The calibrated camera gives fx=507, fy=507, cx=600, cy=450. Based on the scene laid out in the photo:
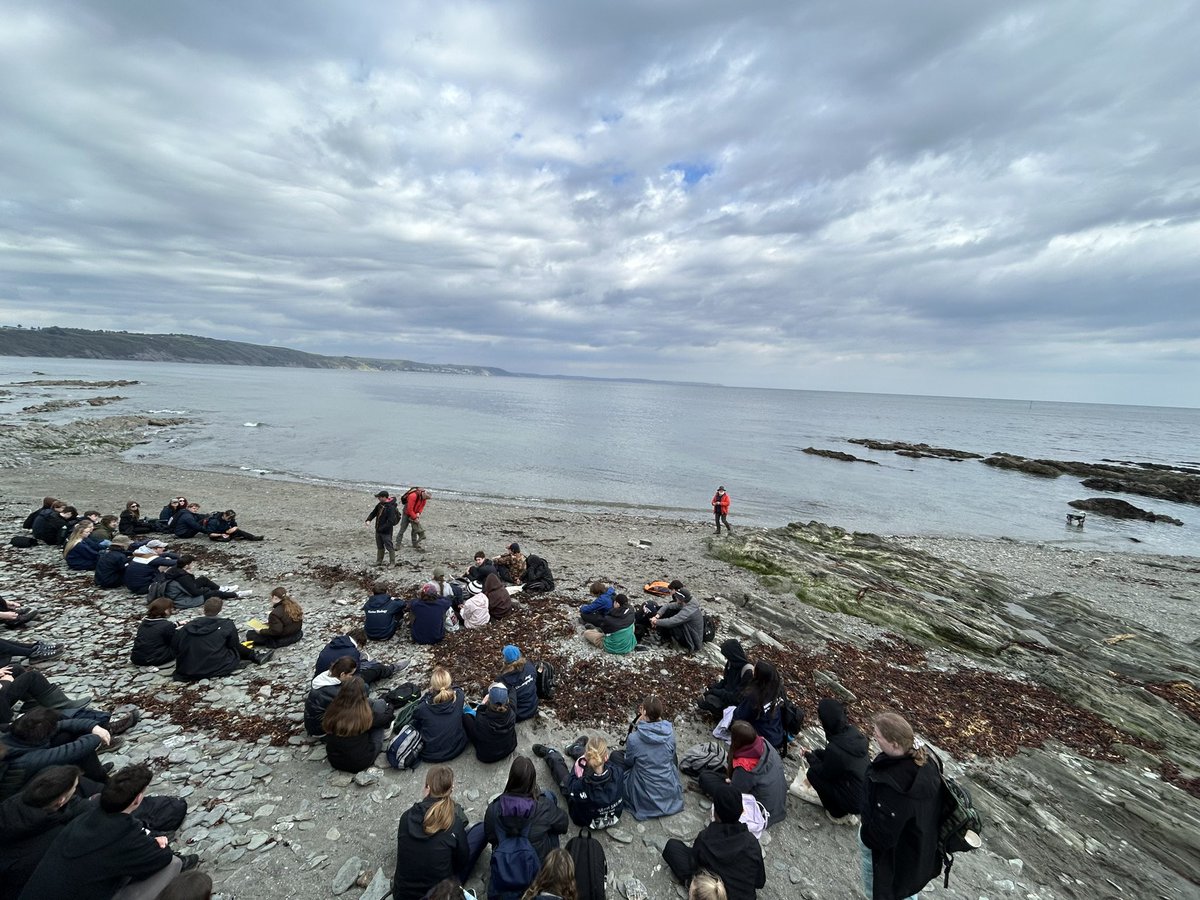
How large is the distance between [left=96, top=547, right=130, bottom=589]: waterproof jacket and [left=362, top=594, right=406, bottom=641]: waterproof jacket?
23.1ft

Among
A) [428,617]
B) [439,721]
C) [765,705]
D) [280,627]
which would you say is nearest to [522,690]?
[439,721]

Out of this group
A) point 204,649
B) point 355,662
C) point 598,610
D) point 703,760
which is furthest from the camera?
→ point 598,610

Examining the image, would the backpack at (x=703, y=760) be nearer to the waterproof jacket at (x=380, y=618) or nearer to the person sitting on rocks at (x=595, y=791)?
the person sitting on rocks at (x=595, y=791)

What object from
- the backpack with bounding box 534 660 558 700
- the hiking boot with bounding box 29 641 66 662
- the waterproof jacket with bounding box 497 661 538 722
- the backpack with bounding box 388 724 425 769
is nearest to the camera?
the backpack with bounding box 388 724 425 769

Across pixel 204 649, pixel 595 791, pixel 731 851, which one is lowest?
pixel 204 649

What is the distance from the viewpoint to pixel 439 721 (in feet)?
24.3

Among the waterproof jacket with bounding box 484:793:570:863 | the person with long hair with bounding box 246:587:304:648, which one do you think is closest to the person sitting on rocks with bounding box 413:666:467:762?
the waterproof jacket with bounding box 484:793:570:863

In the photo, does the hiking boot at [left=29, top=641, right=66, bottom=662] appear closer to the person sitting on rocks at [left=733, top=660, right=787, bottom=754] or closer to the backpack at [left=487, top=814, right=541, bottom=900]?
the backpack at [left=487, top=814, right=541, bottom=900]

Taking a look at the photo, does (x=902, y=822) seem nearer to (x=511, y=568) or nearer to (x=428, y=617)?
(x=428, y=617)

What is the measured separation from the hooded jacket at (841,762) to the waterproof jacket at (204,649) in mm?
10163

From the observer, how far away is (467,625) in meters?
12.2

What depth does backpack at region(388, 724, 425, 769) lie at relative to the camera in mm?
7238

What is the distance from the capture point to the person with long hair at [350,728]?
22.9ft

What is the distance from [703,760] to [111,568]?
14750 millimetres
